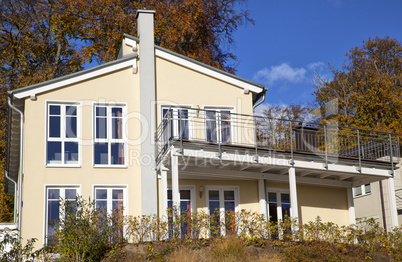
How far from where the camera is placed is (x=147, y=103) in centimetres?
1945

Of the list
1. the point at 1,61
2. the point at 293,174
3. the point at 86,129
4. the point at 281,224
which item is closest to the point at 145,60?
the point at 86,129

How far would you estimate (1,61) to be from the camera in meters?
31.3

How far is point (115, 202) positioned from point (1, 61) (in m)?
16.6

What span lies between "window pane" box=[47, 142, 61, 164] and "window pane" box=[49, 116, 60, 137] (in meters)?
0.31

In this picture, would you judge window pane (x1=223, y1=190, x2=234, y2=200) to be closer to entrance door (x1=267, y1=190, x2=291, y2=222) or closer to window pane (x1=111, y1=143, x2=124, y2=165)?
entrance door (x1=267, y1=190, x2=291, y2=222)

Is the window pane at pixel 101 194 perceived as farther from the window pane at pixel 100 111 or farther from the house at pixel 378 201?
the house at pixel 378 201

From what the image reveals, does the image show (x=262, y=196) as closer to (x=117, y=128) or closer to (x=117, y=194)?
(x=117, y=194)

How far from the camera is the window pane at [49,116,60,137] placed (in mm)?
18688

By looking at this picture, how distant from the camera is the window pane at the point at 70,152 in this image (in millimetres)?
18562

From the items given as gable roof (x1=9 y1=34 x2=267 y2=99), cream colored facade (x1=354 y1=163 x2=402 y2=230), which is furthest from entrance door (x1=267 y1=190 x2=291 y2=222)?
cream colored facade (x1=354 y1=163 x2=402 y2=230)

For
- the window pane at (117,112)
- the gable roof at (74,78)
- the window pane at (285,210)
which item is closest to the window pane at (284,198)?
the window pane at (285,210)

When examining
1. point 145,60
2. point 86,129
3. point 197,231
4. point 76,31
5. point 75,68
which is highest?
point 76,31

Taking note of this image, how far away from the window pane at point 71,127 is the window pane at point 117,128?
4.21 ft

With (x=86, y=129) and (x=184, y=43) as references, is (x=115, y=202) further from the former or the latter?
(x=184, y=43)
